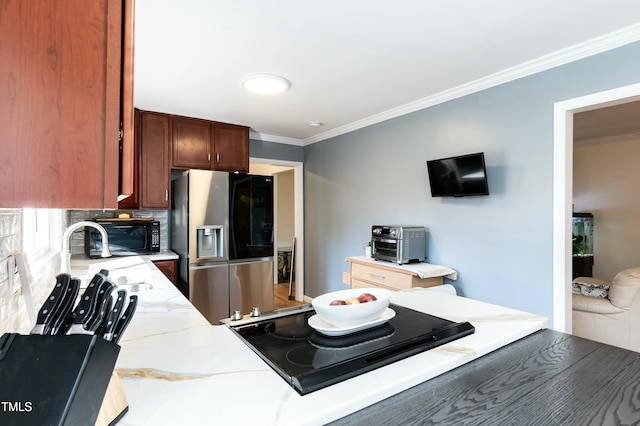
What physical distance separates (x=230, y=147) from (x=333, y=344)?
3.40 metres

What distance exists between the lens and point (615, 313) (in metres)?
2.49

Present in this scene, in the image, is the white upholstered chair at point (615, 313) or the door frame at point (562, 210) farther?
the white upholstered chair at point (615, 313)

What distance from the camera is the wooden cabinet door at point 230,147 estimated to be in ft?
12.6

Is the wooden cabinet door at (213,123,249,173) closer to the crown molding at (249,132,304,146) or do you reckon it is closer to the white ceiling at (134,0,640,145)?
the crown molding at (249,132,304,146)

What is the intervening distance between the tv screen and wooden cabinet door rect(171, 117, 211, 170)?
8.06 feet

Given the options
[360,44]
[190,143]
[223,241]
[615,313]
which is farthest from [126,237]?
[615,313]

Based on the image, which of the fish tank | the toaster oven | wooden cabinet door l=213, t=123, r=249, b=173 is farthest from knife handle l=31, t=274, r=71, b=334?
the fish tank

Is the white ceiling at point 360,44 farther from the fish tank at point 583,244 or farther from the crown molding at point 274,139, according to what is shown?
the fish tank at point 583,244

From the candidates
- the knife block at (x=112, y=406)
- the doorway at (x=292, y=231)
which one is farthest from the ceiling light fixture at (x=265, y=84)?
the knife block at (x=112, y=406)

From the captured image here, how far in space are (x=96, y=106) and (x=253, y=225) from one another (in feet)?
9.91

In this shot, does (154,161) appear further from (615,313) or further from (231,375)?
(615,313)

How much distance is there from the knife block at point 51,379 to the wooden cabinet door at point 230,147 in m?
3.47

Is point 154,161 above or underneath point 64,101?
above

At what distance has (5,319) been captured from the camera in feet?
3.03
